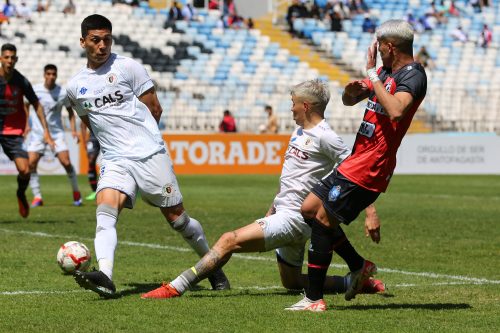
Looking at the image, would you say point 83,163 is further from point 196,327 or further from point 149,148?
point 196,327

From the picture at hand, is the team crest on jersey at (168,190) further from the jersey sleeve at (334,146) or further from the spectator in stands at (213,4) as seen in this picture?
the spectator in stands at (213,4)

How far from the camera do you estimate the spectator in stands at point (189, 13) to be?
137ft

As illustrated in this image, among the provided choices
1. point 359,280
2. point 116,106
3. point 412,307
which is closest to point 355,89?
point 359,280

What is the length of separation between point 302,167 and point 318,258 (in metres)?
0.92

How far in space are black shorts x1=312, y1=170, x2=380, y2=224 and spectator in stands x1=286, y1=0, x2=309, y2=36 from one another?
123ft

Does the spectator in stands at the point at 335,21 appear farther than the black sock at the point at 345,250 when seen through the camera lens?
Yes

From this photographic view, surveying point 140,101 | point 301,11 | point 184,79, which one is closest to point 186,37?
point 184,79

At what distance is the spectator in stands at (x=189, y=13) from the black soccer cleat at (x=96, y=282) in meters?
34.4

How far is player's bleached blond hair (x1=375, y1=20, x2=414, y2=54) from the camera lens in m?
7.18

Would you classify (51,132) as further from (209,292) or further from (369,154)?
(369,154)

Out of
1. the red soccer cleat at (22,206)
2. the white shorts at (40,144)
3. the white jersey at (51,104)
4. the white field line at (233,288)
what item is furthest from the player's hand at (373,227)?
the white jersey at (51,104)

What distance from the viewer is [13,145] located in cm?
1508

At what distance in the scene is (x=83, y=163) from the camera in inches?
1229

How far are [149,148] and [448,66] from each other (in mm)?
37773
